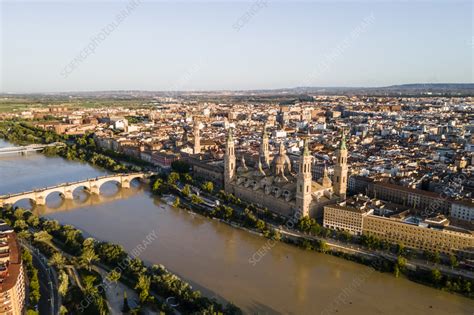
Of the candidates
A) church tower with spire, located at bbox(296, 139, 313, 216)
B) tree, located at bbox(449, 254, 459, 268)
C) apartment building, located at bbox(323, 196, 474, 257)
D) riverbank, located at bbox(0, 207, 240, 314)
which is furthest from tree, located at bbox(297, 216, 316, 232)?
riverbank, located at bbox(0, 207, 240, 314)

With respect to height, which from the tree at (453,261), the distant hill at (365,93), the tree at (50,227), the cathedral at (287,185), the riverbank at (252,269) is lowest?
the riverbank at (252,269)

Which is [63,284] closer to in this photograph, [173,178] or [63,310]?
[63,310]

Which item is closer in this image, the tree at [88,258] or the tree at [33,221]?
the tree at [88,258]

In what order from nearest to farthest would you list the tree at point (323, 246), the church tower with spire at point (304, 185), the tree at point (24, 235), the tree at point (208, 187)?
the tree at point (24, 235) → the tree at point (323, 246) → the church tower with spire at point (304, 185) → the tree at point (208, 187)

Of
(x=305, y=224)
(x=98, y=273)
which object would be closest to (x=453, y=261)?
(x=305, y=224)

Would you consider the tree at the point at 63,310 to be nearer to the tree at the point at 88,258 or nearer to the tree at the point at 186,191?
the tree at the point at 88,258

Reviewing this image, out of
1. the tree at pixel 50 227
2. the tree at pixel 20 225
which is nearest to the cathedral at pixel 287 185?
the tree at pixel 50 227

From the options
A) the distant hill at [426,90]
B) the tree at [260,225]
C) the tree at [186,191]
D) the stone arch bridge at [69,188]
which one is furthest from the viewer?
the distant hill at [426,90]
